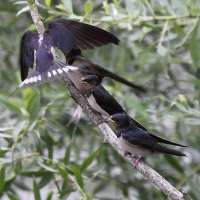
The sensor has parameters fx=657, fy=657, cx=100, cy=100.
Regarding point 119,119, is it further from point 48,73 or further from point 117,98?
point 117,98

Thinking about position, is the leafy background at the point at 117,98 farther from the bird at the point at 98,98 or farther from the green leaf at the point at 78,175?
the bird at the point at 98,98

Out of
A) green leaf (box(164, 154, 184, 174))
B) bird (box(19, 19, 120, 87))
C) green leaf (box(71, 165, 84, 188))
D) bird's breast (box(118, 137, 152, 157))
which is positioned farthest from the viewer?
green leaf (box(164, 154, 184, 174))

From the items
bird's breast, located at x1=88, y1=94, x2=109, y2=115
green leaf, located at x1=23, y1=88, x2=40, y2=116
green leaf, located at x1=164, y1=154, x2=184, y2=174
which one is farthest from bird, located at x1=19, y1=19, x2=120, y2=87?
green leaf, located at x1=164, y1=154, x2=184, y2=174

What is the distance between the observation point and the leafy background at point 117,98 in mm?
2014

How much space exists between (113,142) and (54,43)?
40cm

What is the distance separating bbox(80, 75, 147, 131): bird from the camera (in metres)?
1.66

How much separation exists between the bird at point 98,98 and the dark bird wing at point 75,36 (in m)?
0.09

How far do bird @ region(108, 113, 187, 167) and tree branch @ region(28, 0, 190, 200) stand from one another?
1.5 inches

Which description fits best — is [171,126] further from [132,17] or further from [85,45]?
[85,45]

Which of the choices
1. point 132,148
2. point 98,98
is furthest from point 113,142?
point 98,98

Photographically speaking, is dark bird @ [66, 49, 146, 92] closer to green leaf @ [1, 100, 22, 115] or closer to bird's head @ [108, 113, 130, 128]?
bird's head @ [108, 113, 130, 128]

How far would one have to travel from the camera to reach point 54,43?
1.81m

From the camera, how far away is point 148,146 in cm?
163

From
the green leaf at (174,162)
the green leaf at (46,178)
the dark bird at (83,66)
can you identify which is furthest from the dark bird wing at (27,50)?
the green leaf at (174,162)
